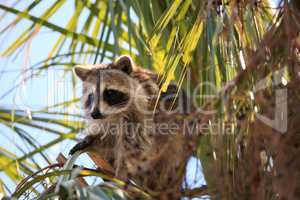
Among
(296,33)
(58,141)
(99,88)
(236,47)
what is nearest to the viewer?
(296,33)

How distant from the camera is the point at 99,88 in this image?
173 inches

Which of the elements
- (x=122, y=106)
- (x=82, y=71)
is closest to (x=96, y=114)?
(x=122, y=106)

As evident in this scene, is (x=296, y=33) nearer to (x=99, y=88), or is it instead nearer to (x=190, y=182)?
(x=190, y=182)

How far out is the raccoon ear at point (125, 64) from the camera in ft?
14.3

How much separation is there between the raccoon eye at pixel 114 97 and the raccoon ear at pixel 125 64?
0.16m

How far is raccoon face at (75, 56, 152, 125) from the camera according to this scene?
14.0 ft

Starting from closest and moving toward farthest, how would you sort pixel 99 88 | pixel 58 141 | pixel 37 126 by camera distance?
1. pixel 58 141
2. pixel 37 126
3. pixel 99 88

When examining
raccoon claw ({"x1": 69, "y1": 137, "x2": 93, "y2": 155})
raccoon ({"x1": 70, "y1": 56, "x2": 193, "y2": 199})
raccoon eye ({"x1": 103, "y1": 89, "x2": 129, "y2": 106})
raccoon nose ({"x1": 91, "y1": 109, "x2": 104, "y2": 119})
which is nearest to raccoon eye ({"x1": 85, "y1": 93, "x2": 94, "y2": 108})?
raccoon ({"x1": 70, "y1": 56, "x2": 193, "y2": 199})

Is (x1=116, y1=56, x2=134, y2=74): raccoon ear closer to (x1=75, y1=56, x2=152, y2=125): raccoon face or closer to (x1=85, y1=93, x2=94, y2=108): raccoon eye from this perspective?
(x1=75, y1=56, x2=152, y2=125): raccoon face

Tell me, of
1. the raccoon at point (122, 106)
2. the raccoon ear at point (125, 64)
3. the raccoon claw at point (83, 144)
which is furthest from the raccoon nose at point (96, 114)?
the raccoon ear at point (125, 64)

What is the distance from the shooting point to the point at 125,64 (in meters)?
4.41

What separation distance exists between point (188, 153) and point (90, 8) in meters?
2.39

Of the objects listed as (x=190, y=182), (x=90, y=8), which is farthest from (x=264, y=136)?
(x=90, y=8)

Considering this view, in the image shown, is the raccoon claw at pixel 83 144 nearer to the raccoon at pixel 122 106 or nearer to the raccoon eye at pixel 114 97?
the raccoon at pixel 122 106
